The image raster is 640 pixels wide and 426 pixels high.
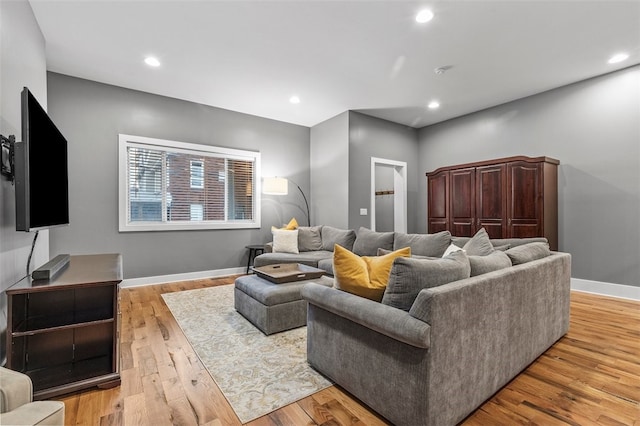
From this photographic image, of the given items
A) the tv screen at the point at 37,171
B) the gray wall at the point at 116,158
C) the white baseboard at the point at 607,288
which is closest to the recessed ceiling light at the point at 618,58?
the white baseboard at the point at 607,288

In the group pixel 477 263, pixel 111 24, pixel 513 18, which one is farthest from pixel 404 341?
pixel 111 24

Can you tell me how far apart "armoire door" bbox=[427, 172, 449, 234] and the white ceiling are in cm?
144

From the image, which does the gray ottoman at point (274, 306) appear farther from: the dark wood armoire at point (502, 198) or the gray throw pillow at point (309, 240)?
the dark wood armoire at point (502, 198)

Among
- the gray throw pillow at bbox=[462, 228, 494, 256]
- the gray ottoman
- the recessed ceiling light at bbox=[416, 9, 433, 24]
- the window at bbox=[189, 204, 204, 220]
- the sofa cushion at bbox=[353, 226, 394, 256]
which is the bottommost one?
the gray ottoman

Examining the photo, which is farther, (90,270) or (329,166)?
(329,166)

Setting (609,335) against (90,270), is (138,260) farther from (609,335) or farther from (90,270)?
(609,335)

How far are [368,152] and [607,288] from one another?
13.2ft

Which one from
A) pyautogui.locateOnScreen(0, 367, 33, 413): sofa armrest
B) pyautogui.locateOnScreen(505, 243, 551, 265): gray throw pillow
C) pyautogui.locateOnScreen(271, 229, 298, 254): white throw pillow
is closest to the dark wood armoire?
pyautogui.locateOnScreen(505, 243, 551, 265): gray throw pillow

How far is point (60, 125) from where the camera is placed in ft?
12.7

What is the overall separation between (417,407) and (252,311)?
1.85m

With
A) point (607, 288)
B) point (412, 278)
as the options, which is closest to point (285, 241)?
point (412, 278)

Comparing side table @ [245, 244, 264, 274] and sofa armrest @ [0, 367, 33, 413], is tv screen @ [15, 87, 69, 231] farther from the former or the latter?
side table @ [245, 244, 264, 274]

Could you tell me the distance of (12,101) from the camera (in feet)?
6.99

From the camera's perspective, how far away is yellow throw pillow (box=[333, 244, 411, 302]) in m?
1.72
